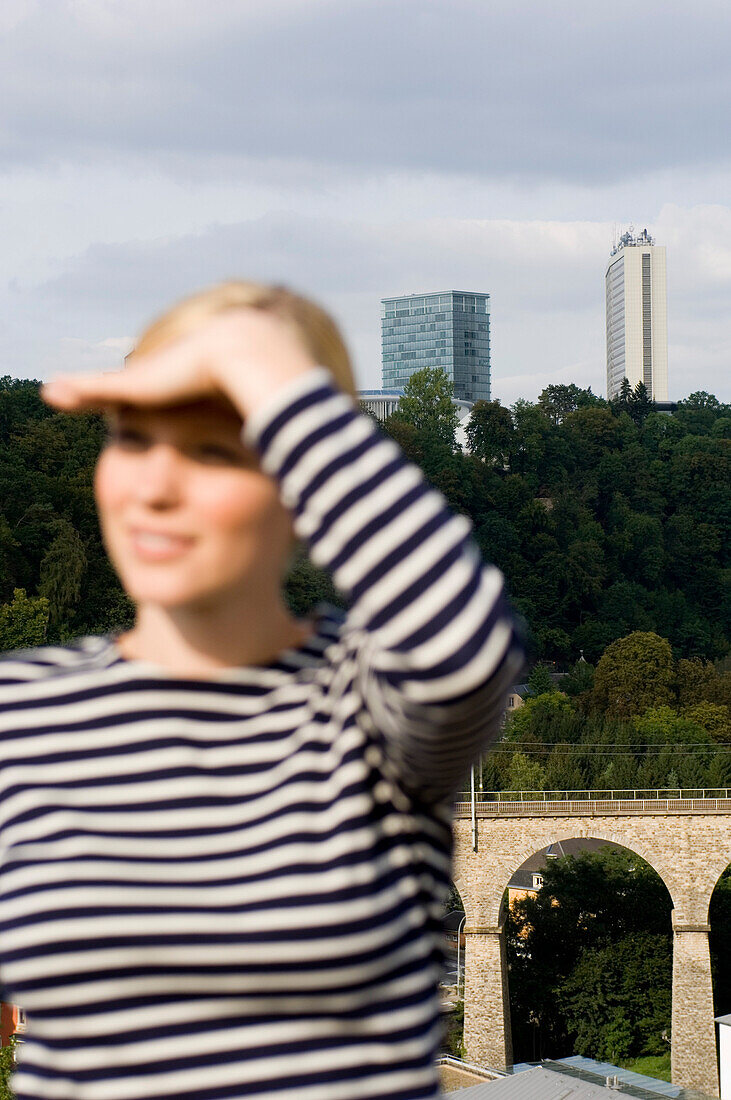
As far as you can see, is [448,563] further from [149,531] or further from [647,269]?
[647,269]

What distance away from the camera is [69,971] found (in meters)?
1.48

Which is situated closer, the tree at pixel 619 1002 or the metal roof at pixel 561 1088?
the metal roof at pixel 561 1088

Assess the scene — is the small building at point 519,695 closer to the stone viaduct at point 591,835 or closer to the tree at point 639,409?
the stone viaduct at point 591,835

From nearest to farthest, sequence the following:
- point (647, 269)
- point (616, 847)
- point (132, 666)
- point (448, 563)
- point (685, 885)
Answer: point (448, 563)
point (132, 666)
point (685, 885)
point (616, 847)
point (647, 269)

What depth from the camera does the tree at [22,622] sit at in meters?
35.8

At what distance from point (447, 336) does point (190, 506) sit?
16776cm

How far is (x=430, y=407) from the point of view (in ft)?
233

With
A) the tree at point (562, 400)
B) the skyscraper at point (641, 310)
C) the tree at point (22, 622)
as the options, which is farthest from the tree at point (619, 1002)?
the skyscraper at point (641, 310)

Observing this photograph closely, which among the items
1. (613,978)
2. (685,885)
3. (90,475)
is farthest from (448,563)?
(90,475)

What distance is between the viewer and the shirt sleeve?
1.33 metres

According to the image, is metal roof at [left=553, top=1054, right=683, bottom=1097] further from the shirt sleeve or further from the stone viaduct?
the shirt sleeve

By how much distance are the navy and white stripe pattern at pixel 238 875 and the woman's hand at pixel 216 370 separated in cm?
4

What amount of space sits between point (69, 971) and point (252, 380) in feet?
2.21

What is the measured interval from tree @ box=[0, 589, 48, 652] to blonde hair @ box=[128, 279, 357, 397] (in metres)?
35.0
